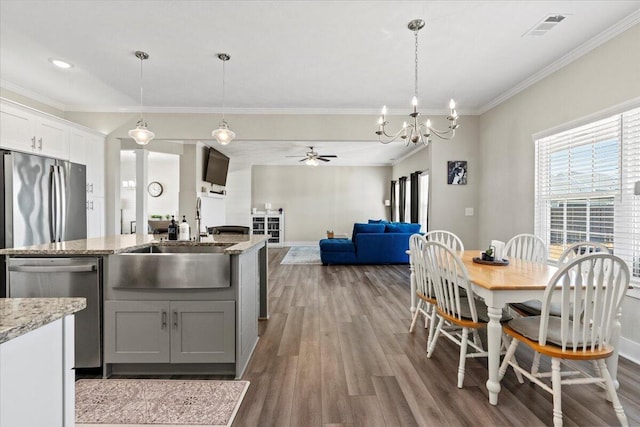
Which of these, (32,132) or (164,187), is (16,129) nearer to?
(32,132)

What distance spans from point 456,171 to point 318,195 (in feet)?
19.4

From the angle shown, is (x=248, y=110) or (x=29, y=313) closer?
(x=29, y=313)

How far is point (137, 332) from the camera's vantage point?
7.45 ft

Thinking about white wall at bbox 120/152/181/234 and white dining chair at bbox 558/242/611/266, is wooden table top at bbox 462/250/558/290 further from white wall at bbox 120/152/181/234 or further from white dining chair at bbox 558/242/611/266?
white wall at bbox 120/152/181/234

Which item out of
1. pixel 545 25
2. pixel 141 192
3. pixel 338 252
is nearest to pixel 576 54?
pixel 545 25

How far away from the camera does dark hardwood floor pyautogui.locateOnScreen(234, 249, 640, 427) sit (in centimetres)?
187

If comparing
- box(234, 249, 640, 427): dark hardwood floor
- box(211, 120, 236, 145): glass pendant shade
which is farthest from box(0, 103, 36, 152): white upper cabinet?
box(234, 249, 640, 427): dark hardwood floor

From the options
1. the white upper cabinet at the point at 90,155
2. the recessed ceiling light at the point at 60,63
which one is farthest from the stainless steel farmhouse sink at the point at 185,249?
the white upper cabinet at the point at 90,155

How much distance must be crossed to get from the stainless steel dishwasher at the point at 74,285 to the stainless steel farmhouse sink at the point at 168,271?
0.16 metres

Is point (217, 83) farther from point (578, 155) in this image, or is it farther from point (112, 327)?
point (578, 155)

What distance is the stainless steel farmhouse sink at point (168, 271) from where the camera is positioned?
2227mm

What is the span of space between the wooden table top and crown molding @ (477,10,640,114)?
6.70 feet

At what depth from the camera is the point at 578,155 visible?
3205 mm

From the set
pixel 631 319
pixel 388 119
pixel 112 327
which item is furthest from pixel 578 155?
pixel 112 327
